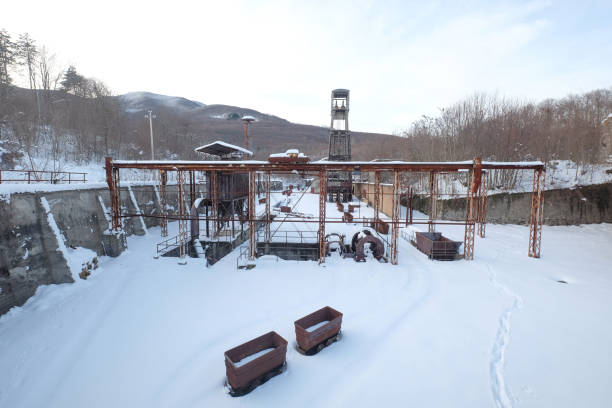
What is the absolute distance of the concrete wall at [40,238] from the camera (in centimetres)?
998

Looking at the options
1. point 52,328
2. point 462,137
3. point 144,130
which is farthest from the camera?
point 144,130

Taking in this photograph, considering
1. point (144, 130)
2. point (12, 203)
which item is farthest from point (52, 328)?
point (144, 130)

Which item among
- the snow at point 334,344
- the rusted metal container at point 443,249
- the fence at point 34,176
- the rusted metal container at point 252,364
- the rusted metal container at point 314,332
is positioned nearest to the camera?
the rusted metal container at point 252,364

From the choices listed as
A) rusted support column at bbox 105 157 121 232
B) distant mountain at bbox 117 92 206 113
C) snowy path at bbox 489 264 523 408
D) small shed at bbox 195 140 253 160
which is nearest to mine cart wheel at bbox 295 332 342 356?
snowy path at bbox 489 264 523 408

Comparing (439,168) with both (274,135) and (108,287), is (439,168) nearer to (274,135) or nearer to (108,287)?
(108,287)

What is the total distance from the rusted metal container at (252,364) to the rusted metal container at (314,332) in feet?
2.24

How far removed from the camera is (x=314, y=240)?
18984 millimetres

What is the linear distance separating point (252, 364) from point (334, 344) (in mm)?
2808

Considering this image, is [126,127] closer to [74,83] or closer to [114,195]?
[74,83]

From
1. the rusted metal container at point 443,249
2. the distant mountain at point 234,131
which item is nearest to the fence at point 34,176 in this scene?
the rusted metal container at point 443,249

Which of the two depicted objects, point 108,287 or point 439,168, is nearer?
point 108,287

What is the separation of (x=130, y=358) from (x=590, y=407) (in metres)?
11.5

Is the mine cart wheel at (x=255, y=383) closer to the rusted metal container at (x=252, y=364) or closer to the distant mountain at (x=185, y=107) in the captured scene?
the rusted metal container at (x=252, y=364)

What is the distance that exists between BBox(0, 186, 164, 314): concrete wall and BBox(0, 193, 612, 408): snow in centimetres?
73
